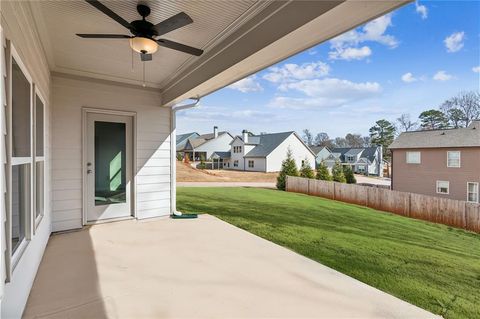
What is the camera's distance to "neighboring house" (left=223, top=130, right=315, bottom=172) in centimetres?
2418

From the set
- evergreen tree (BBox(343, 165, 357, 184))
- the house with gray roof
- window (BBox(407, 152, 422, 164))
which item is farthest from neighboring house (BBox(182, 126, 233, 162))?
window (BBox(407, 152, 422, 164))

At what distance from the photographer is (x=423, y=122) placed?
21.7m

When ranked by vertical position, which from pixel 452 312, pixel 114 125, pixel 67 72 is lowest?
pixel 452 312

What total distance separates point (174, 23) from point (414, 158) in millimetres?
15677

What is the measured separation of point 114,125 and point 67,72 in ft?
3.40

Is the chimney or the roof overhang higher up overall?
the chimney

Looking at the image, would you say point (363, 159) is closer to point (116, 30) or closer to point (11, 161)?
point (116, 30)

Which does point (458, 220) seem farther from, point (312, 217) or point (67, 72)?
point (67, 72)

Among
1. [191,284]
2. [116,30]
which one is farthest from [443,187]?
[116,30]

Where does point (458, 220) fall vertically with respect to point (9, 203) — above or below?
below

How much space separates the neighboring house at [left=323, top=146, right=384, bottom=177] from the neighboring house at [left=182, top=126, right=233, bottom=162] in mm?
11849

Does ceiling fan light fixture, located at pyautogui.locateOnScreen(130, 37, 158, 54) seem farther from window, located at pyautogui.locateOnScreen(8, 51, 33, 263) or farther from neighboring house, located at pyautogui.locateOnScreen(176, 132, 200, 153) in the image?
neighboring house, located at pyautogui.locateOnScreen(176, 132, 200, 153)

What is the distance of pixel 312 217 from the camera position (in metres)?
6.26

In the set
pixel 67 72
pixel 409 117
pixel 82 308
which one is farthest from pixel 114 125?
pixel 409 117
